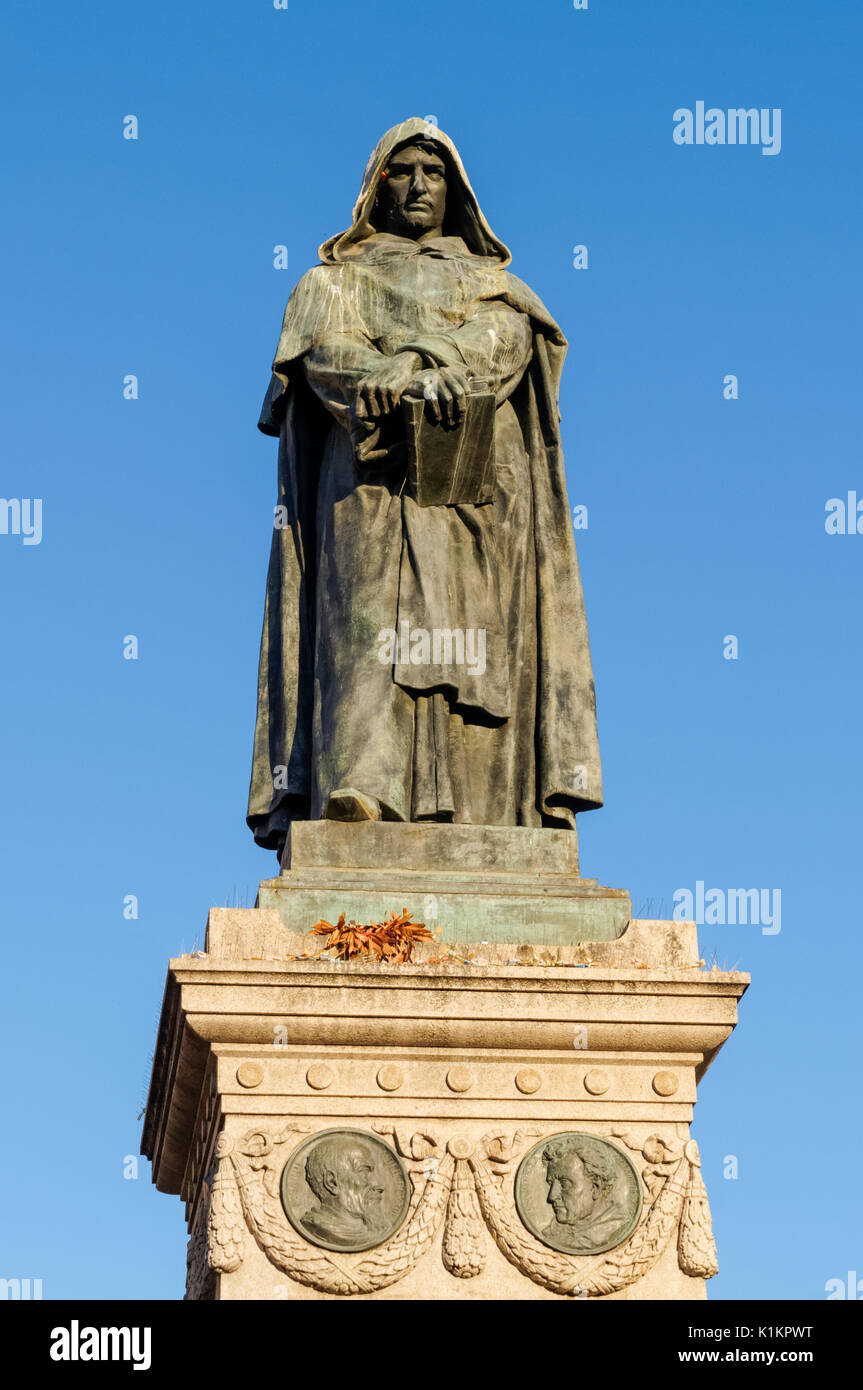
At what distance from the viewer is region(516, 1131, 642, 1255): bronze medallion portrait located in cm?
1179

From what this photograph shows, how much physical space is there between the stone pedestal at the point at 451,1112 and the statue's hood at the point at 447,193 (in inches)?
186

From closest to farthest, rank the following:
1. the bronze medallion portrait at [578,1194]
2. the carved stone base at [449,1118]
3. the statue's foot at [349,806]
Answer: the carved stone base at [449,1118], the bronze medallion portrait at [578,1194], the statue's foot at [349,806]

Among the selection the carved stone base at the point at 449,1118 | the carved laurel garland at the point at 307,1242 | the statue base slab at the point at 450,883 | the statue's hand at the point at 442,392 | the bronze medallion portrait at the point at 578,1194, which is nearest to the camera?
the carved laurel garland at the point at 307,1242

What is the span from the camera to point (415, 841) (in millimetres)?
13016

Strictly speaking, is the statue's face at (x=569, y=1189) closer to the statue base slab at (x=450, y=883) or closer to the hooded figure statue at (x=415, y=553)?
the statue base slab at (x=450, y=883)

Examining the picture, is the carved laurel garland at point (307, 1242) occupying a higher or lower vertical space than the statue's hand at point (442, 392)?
lower

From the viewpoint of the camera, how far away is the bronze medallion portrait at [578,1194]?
11.8m

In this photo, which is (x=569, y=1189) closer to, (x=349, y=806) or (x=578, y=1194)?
(x=578, y=1194)

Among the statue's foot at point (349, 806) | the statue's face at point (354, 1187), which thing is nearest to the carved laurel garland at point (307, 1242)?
the statue's face at point (354, 1187)

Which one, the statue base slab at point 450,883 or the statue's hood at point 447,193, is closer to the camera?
the statue base slab at point 450,883

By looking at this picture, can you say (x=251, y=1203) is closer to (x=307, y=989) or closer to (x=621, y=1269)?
(x=307, y=989)

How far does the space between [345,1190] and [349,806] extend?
2283 mm

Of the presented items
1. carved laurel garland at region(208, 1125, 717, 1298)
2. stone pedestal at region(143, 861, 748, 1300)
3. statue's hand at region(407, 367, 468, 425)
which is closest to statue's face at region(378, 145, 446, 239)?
statue's hand at region(407, 367, 468, 425)
